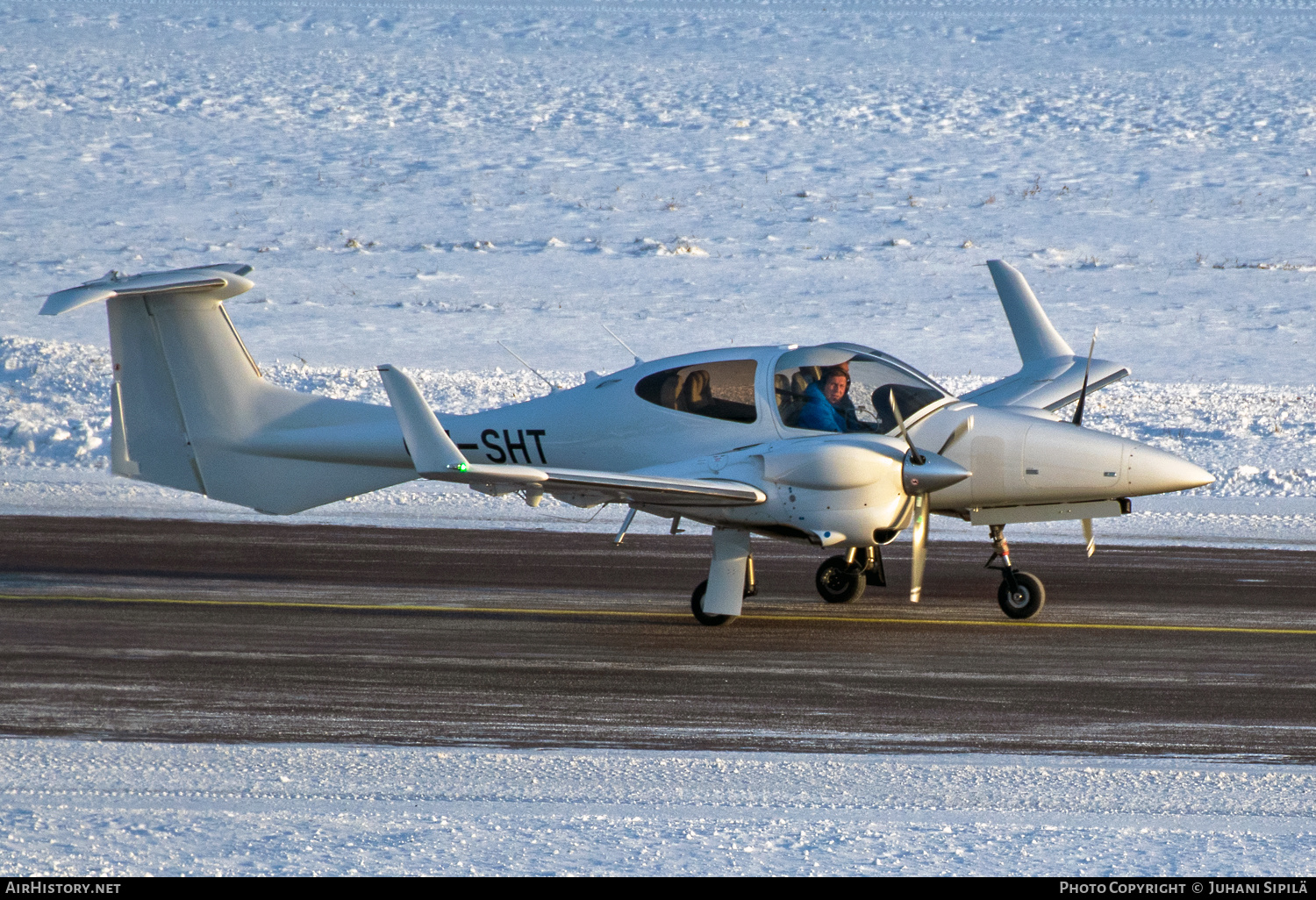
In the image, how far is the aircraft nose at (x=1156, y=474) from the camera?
12852 millimetres

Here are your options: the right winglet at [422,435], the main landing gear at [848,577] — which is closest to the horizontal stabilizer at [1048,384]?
the main landing gear at [848,577]

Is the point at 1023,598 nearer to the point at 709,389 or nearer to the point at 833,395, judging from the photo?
the point at 833,395

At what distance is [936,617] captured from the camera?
13828mm

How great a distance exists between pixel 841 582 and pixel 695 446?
2.11 m

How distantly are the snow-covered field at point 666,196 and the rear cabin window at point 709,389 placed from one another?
6.00m

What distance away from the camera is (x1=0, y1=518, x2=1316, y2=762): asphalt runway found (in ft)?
33.3

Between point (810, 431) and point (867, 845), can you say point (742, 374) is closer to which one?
point (810, 431)

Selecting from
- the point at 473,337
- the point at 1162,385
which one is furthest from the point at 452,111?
the point at 1162,385

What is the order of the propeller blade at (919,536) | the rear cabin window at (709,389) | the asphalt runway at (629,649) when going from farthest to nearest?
the rear cabin window at (709,389) < the propeller blade at (919,536) < the asphalt runway at (629,649)

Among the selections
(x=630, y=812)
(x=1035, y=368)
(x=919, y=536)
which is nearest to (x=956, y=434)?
(x=919, y=536)

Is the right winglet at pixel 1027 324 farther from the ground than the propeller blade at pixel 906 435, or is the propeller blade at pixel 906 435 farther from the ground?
the right winglet at pixel 1027 324

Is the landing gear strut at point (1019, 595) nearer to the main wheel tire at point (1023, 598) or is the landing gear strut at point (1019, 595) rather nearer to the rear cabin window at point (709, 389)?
the main wheel tire at point (1023, 598)

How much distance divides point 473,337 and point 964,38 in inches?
1365

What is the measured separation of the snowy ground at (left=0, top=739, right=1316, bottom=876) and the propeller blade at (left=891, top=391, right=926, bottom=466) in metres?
3.75
